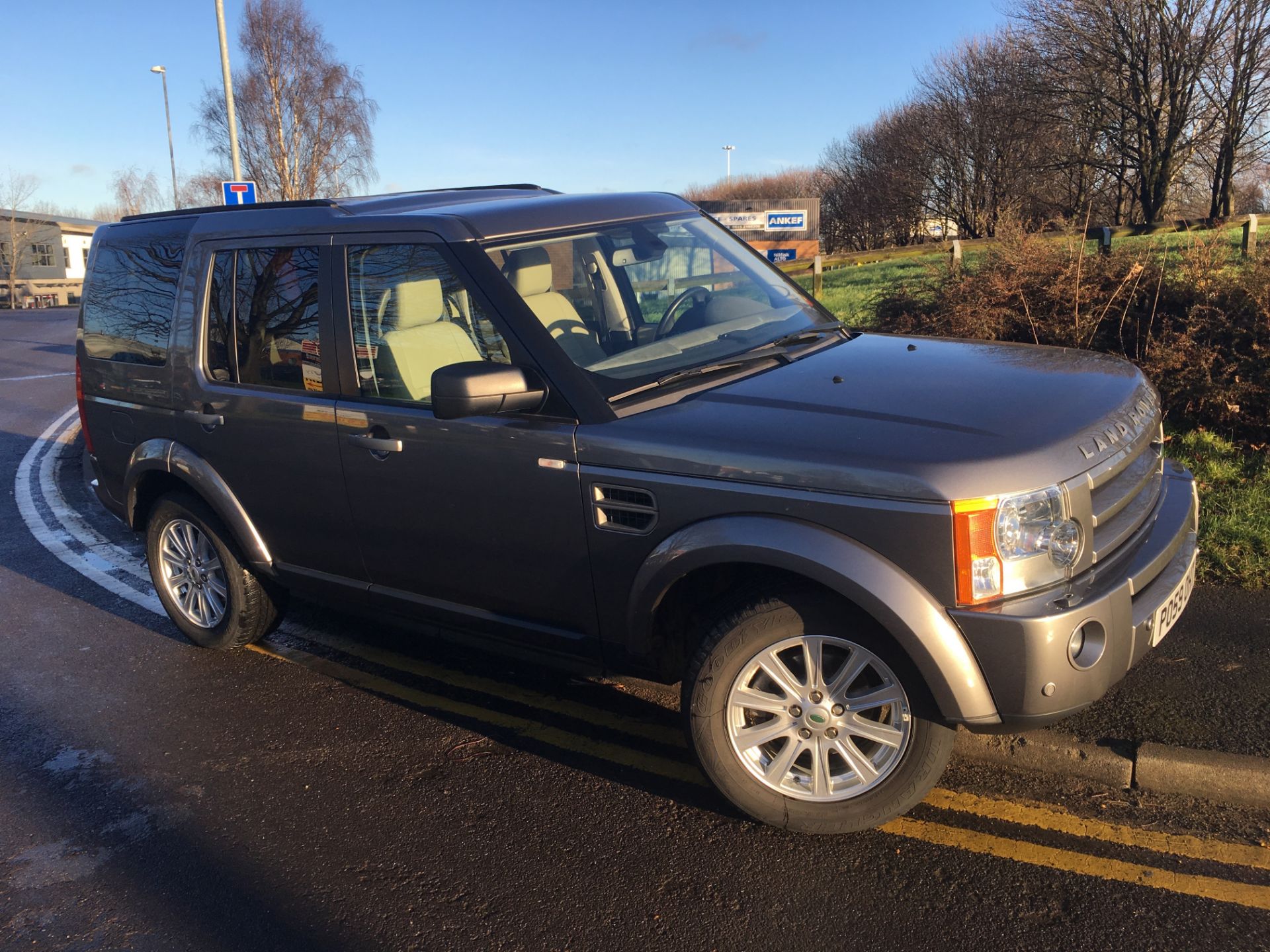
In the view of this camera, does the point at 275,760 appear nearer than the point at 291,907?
No

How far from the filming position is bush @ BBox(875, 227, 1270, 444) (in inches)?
243

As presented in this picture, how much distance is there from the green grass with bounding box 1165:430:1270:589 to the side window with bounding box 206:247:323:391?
14.0 feet

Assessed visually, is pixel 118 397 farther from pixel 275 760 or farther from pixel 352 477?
pixel 275 760

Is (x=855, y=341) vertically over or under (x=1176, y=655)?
over

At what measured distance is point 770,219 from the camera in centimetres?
1780

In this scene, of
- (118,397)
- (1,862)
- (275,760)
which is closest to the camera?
(1,862)

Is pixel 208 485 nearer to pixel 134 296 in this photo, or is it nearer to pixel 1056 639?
pixel 134 296

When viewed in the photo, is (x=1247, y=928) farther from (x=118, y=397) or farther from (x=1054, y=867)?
(x=118, y=397)

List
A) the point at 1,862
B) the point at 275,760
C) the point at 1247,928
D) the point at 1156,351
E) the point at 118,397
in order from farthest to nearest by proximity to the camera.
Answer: the point at 1156,351
the point at 118,397
the point at 275,760
the point at 1,862
the point at 1247,928

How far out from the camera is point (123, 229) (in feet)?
17.5

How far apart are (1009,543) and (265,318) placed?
3.30 meters

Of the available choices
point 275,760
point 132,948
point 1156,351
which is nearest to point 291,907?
point 132,948

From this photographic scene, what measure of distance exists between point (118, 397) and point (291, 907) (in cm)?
323

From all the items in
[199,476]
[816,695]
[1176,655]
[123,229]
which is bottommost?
[1176,655]
